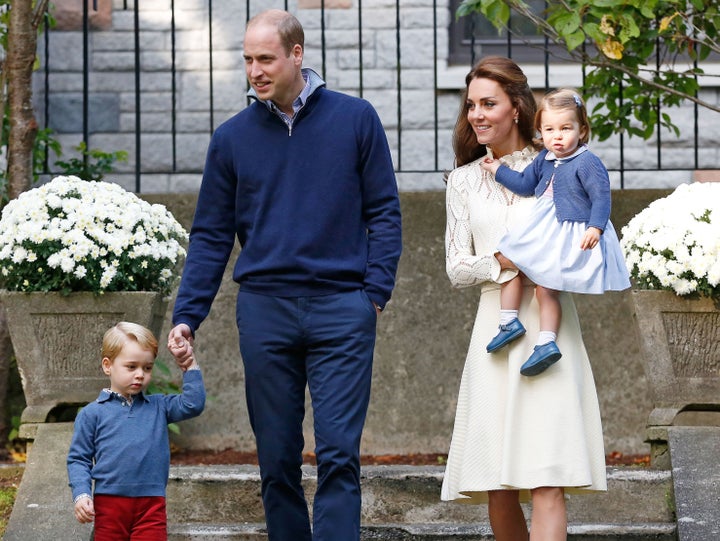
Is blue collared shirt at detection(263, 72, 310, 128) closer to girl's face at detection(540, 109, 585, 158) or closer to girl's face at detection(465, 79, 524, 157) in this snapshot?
girl's face at detection(465, 79, 524, 157)

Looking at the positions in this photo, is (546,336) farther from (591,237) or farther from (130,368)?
(130,368)

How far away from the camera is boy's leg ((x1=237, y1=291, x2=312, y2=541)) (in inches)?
157

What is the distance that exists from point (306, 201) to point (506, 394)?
873mm

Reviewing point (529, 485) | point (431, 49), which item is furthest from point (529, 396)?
point (431, 49)

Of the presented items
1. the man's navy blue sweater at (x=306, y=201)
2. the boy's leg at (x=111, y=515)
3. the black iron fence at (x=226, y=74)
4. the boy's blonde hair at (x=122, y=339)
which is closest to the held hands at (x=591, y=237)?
the man's navy blue sweater at (x=306, y=201)

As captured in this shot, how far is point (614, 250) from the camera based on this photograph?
3.93m

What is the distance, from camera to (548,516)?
12.8ft

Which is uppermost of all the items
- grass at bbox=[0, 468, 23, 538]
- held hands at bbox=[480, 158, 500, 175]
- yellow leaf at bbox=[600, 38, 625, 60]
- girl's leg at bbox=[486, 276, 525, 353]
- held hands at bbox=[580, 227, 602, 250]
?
yellow leaf at bbox=[600, 38, 625, 60]

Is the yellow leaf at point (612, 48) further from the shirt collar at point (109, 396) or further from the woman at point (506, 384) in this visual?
the shirt collar at point (109, 396)

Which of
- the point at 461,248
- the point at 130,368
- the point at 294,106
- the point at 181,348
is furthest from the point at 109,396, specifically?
the point at 461,248

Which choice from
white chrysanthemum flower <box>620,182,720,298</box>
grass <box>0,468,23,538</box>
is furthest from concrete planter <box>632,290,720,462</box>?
grass <box>0,468,23,538</box>

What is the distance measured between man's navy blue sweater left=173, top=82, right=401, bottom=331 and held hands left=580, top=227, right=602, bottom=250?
2.02 ft

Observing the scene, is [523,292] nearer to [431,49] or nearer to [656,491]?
[656,491]

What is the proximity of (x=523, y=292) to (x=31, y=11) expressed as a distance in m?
3.06
